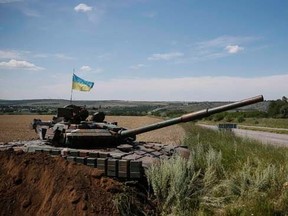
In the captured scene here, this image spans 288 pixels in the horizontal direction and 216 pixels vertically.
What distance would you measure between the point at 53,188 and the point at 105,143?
2.36 m

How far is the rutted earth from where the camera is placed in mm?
7176

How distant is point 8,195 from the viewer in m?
7.74

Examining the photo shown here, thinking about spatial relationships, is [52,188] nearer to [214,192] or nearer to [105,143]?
[105,143]

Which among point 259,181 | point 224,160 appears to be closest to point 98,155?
point 259,181

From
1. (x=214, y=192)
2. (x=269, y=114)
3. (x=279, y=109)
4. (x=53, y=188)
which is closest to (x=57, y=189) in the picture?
(x=53, y=188)

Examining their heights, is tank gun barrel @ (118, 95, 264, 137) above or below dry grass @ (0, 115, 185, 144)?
above

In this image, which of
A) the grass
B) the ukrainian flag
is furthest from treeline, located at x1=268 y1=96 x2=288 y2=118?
the ukrainian flag

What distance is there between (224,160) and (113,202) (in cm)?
485

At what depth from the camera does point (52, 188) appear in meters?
7.60

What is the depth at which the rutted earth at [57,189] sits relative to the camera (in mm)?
7176

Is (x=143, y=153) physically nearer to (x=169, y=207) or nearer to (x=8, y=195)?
(x=169, y=207)

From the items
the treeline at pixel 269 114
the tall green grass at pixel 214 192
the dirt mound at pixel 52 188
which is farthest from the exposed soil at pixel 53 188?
the treeline at pixel 269 114

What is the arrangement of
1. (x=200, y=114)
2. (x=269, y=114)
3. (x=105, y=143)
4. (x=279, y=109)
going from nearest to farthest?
(x=200, y=114) < (x=105, y=143) < (x=279, y=109) < (x=269, y=114)

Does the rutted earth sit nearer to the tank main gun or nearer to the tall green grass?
the tall green grass
